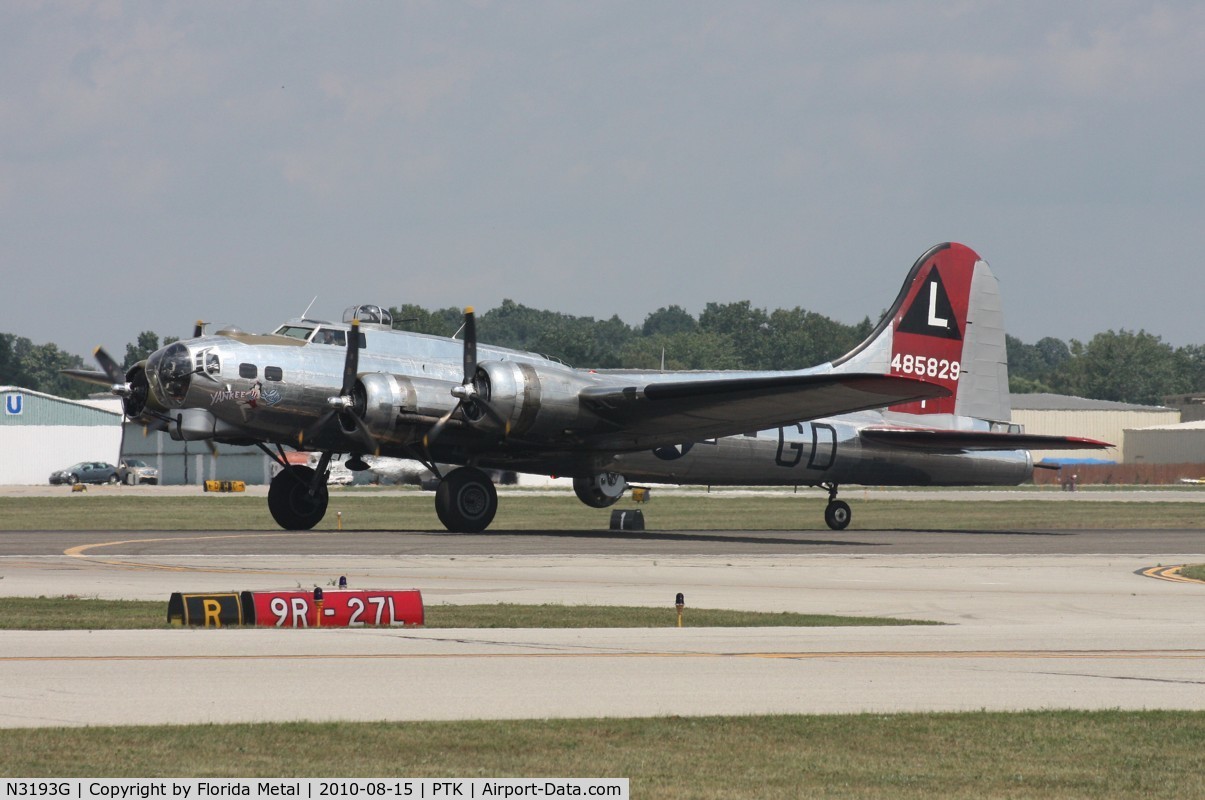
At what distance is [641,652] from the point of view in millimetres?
14703

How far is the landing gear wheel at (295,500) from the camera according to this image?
3559cm

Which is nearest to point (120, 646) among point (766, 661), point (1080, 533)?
point (766, 661)

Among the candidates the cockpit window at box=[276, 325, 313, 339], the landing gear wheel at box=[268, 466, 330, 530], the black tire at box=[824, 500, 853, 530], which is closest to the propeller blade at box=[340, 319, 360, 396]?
the cockpit window at box=[276, 325, 313, 339]

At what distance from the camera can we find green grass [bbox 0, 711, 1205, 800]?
923 cm

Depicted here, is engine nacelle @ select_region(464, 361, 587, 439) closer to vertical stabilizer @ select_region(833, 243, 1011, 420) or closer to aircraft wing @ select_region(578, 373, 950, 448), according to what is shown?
aircraft wing @ select_region(578, 373, 950, 448)

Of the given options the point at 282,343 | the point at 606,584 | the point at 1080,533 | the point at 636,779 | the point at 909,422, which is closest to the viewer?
the point at 636,779

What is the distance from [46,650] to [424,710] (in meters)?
4.92

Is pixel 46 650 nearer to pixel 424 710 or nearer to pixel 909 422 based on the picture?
pixel 424 710

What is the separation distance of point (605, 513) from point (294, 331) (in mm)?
22718

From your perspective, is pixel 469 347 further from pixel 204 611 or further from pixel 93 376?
pixel 204 611

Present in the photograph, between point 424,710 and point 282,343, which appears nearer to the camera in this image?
point 424,710

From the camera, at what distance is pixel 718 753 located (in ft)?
33.1

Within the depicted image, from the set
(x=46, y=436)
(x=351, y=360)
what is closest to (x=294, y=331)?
(x=351, y=360)

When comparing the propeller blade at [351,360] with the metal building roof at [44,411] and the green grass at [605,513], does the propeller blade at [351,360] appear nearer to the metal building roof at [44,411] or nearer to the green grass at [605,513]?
the green grass at [605,513]
